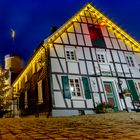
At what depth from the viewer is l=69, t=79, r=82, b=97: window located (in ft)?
47.9

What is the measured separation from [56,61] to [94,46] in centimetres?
384

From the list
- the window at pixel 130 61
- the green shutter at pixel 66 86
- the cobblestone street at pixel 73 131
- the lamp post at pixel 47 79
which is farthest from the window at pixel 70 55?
the cobblestone street at pixel 73 131

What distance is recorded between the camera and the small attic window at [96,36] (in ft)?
56.9

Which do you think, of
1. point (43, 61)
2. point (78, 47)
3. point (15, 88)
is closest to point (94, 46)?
point (78, 47)

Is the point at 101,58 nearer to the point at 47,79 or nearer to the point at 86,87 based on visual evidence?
the point at 86,87

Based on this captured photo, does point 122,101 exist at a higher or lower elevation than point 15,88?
lower

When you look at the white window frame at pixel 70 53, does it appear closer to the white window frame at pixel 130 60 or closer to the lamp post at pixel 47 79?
the lamp post at pixel 47 79

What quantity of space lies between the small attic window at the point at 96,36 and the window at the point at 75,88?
3880 millimetres

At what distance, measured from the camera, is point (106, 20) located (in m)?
18.7

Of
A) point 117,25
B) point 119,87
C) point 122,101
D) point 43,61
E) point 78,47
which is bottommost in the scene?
point 122,101

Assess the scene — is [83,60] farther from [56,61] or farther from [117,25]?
[117,25]

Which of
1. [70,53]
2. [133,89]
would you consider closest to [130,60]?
[133,89]

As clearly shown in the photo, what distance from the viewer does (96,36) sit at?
17.7 meters

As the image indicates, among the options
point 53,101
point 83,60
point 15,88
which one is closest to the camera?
point 53,101
